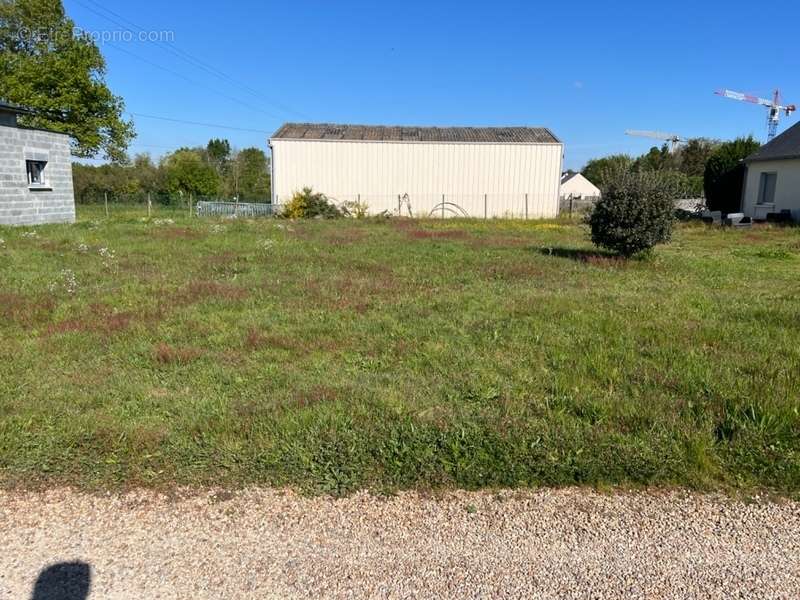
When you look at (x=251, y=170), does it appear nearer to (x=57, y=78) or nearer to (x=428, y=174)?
(x=57, y=78)

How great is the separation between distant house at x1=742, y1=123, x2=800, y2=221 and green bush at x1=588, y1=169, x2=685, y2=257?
15.4m

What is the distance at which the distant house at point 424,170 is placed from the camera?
28391 mm

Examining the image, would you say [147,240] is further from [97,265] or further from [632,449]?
[632,449]

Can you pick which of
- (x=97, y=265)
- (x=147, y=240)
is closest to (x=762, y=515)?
(x=97, y=265)

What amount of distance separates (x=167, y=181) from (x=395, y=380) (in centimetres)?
4263

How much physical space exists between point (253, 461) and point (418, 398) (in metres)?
1.25

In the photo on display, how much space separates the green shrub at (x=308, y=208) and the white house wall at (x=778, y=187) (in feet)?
62.7

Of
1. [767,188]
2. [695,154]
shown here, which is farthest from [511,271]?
[695,154]

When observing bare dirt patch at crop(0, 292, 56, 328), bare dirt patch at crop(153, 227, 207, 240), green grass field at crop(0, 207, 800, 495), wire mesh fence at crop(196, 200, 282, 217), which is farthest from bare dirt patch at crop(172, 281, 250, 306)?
wire mesh fence at crop(196, 200, 282, 217)

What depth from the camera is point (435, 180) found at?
29141 mm

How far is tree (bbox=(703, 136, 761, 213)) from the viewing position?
26656 mm

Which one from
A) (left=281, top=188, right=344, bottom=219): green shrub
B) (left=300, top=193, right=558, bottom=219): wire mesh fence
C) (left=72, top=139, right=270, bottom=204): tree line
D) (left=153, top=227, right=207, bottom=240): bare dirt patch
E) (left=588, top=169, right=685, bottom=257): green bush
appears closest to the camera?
(left=588, top=169, right=685, bottom=257): green bush

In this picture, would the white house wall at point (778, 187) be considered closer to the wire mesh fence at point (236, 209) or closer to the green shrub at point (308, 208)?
the green shrub at point (308, 208)

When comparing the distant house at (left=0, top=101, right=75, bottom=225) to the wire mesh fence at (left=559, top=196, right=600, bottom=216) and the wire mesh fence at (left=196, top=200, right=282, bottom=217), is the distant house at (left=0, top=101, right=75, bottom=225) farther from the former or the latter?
the wire mesh fence at (left=559, top=196, right=600, bottom=216)
